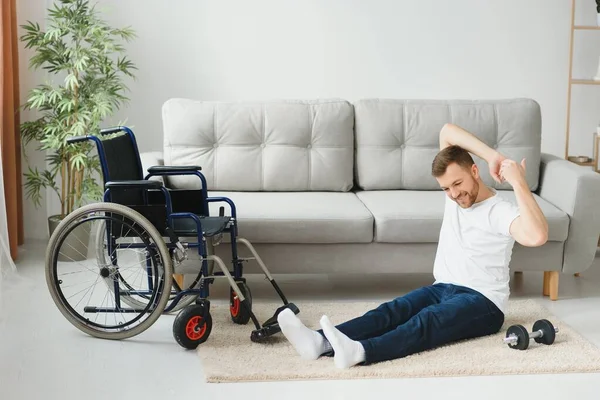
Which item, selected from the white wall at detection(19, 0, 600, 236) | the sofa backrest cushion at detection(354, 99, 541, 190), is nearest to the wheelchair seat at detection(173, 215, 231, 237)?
the sofa backrest cushion at detection(354, 99, 541, 190)

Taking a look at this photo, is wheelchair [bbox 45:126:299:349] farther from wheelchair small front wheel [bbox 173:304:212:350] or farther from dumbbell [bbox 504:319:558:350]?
dumbbell [bbox 504:319:558:350]

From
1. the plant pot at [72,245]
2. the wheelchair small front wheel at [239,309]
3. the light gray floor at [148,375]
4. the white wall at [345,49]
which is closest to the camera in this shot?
the light gray floor at [148,375]

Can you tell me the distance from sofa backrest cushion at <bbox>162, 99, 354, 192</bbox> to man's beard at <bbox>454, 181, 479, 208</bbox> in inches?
43.6

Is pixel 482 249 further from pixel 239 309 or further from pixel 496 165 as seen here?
Answer: pixel 239 309

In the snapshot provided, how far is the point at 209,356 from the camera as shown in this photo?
3.12 m

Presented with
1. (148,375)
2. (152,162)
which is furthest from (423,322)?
(152,162)

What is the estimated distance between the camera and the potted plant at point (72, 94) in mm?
4434

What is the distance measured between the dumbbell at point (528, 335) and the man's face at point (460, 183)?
0.49 metres

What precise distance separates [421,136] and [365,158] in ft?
0.96

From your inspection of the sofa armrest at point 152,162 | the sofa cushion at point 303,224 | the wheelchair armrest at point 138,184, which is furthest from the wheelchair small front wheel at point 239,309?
the sofa armrest at point 152,162

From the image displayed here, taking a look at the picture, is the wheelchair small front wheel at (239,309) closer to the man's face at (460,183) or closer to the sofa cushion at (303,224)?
the sofa cushion at (303,224)

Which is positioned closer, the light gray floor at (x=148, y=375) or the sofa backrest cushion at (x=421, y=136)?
the light gray floor at (x=148, y=375)

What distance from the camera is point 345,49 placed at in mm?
5039

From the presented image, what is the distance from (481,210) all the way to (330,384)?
88 cm
